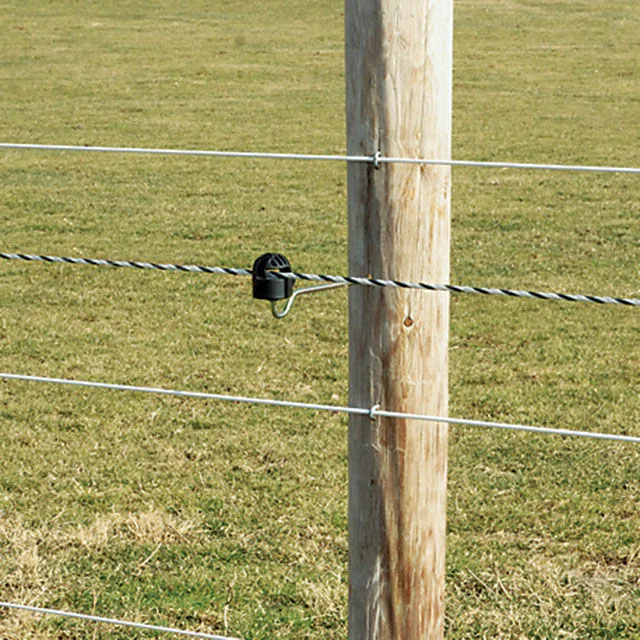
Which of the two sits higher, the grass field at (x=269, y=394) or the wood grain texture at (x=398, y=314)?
the wood grain texture at (x=398, y=314)

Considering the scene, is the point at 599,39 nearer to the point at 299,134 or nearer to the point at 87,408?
the point at 299,134

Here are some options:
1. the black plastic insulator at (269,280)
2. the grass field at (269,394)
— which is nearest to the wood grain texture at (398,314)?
the black plastic insulator at (269,280)

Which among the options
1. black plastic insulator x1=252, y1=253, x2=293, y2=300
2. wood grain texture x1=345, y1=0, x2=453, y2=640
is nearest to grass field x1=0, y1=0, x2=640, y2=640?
wood grain texture x1=345, y1=0, x2=453, y2=640

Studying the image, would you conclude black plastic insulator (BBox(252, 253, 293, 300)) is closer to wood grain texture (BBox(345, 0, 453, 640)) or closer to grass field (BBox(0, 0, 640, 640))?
wood grain texture (BBox(345, 0, 453, 640))

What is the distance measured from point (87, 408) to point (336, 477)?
4.67 ft

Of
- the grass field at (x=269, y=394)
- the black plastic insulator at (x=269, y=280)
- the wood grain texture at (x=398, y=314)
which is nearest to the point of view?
the wood grain texture at (x=398, y=314)

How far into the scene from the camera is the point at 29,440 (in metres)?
5.04

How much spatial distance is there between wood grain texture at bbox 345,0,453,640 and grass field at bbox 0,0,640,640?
3.54 feet

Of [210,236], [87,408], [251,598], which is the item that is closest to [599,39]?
[210,236]

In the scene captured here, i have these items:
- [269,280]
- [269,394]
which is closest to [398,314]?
[269,280]

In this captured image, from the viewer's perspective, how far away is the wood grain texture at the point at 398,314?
221cm

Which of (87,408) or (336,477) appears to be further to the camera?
(87,408)

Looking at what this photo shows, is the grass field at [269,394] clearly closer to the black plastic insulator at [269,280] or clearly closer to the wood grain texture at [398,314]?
the wood grain texture at [398,314]

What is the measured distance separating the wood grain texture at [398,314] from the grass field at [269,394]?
1080 mm
